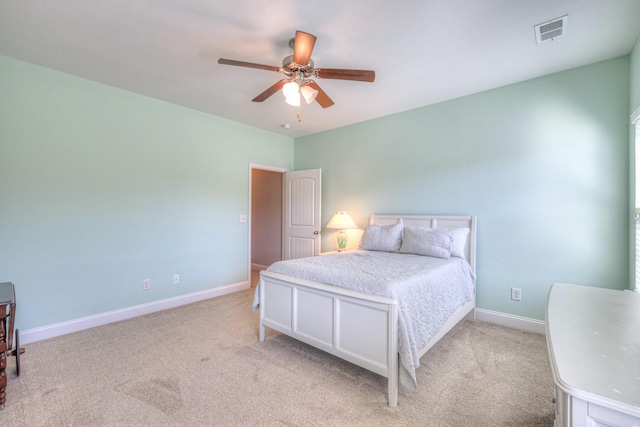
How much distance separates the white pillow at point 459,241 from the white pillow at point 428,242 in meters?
0.07

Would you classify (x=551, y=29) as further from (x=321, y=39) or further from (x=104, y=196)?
(x=104, y=196)

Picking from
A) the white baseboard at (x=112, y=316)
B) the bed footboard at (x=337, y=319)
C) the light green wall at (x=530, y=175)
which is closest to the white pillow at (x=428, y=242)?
the light green wall at (x=530, y=175)

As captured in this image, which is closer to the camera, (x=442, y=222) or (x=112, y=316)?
(x=112, y=316)

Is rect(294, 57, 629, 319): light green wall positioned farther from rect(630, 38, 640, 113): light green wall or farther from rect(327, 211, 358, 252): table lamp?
rect(327, 211, 358, 252): table lamp

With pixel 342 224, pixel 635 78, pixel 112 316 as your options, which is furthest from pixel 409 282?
pixel 112 316

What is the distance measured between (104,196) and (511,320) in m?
4.69

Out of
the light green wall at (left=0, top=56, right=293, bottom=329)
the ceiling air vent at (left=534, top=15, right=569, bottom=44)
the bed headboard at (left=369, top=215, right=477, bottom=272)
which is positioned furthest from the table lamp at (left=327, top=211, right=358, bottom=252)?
the ceiling air vent at (left=534, top=15, right=569, bottom=44)

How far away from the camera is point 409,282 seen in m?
2.14

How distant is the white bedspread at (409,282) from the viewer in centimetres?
193

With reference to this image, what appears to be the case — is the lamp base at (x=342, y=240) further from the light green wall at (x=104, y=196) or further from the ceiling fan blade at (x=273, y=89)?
the ceiling fan blade at (x=273, y=89)

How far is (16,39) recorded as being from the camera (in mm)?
2340

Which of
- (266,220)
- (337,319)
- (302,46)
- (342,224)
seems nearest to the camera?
(302,46)

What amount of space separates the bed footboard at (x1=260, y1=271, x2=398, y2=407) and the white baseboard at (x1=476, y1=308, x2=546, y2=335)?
77.8 inches

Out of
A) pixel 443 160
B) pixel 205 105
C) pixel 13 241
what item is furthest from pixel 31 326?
pixel 443 160
